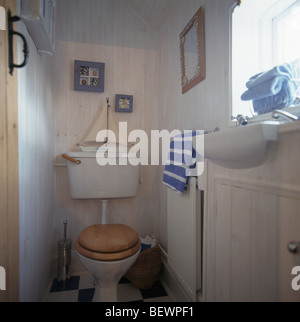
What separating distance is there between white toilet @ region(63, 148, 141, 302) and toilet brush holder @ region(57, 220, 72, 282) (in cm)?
30

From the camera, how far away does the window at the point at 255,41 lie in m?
0.94

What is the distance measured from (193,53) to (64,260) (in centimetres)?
162

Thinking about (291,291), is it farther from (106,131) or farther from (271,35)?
(106,131)

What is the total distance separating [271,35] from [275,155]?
73 centimetres

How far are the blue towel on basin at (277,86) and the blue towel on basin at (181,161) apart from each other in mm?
311

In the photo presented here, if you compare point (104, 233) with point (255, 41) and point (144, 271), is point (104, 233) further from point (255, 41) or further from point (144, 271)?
point (255, 41)

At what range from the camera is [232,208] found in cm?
74

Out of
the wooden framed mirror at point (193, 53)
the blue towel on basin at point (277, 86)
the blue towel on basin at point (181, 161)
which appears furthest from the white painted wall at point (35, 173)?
the blue towel on basin at point (277, 86)

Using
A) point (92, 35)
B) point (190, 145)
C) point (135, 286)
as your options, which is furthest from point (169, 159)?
point (92, 35)

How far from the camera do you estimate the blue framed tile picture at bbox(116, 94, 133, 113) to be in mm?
1756

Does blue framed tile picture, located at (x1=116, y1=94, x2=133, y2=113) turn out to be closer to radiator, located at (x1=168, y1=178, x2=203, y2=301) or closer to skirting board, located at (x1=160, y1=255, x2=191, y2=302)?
radiator, located at (x1=168, y1=178, x2=203, y2=301)

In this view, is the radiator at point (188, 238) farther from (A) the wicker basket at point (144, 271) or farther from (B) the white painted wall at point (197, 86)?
(B) the white painted wall at point (197, 86)

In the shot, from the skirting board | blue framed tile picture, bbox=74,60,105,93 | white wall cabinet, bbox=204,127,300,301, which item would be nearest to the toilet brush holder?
the skirting board

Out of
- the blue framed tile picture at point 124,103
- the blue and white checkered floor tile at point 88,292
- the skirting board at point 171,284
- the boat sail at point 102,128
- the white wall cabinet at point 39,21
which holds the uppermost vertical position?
the white wall cabinet at point 39,21
